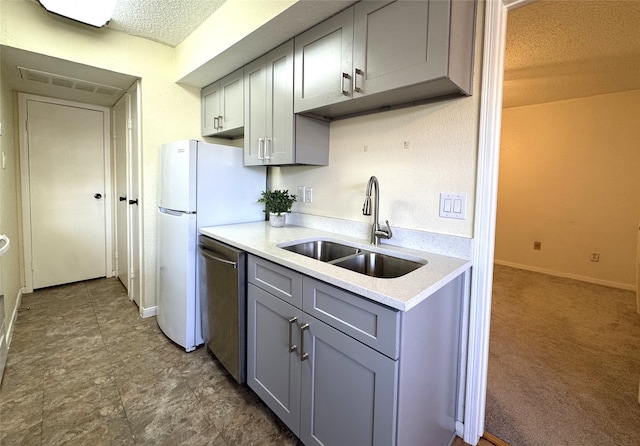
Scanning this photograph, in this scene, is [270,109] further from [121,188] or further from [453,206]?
[121,188]

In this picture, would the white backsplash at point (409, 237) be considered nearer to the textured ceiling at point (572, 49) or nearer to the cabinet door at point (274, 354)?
the cabinet door at point (274, 354)

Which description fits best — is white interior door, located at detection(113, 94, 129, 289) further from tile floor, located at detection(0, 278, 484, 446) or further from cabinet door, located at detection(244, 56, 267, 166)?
cabinet door, located at detection(244, 56, 267, 166)

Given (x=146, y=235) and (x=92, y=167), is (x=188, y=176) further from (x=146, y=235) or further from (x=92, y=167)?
(x=92, y=167)

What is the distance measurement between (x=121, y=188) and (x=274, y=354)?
9.09 ft

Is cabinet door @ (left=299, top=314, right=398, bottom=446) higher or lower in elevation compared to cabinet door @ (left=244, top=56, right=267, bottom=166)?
lower

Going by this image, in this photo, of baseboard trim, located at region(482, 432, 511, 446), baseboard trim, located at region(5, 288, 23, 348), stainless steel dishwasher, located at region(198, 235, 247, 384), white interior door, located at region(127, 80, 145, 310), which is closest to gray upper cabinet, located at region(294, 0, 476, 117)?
stainless steel dishwasher, located at region(198, 235, 247, 384)

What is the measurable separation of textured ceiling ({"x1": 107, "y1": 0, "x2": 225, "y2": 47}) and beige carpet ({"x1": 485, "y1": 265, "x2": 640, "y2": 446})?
2936 millimetres

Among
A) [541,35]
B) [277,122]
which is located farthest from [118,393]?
[541,35]

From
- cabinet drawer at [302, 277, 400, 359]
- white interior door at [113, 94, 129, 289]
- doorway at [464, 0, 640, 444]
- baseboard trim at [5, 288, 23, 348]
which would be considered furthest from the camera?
white interior door at [113, 94, 129, 289]

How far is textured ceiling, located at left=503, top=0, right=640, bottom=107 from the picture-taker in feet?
6.48

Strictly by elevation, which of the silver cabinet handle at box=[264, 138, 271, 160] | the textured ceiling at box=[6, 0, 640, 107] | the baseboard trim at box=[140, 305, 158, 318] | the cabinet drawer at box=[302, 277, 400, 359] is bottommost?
the baseboard trim at box=[140, 305, 158, 318]

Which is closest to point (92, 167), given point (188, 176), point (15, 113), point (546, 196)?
point (15, 113)

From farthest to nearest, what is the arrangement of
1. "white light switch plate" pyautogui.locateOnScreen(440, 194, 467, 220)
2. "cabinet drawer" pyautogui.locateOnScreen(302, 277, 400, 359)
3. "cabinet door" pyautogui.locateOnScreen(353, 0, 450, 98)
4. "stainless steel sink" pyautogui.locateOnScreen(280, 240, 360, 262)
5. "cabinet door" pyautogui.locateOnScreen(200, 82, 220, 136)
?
"cabinet door" pyautogui.locateOnScreen(200, 82, 220, 136) < "stainless steel sink" pyautogui.locateOnScreen(280, 240, 360, 262) < "white light switch plate" pyautogui.locateOnScreen(440, 194, 467, 220) < "cabinet door" pyautogui.locateOnScreen(353, 0, 450, 98) < "cabinet drawer" pyautogui.locateOnScreen(302, 277, 400, 359)

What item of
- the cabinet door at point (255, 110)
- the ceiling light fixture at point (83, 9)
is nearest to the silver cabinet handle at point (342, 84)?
the cabinet door at point (255, 110)
